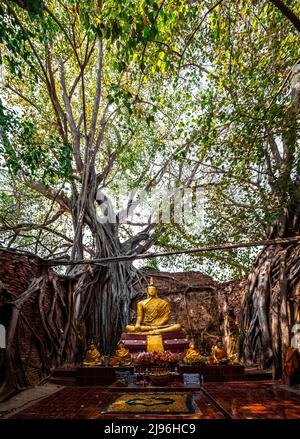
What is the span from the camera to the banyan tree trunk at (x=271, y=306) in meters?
5.27

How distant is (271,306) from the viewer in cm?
586

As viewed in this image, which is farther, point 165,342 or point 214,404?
point 165,342

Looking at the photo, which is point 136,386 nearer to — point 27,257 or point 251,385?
point 251,385

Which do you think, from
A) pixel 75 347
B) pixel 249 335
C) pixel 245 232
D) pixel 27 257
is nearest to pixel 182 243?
pixel 245 232

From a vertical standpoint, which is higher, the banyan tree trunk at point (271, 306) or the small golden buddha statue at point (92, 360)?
the banyan tree trunk at point (271, 306)

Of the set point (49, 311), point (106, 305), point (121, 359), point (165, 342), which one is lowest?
point (121, 359)

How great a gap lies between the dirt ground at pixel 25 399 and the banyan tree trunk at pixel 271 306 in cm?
352

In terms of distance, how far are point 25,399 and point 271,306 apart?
419 cm

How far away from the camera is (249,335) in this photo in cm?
641

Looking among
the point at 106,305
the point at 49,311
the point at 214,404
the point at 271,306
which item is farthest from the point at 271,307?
the point at 49,311

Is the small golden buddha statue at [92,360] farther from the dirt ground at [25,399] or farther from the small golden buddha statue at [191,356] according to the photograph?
the small golden buddha statue at [191,356]

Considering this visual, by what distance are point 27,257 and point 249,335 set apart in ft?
14.6

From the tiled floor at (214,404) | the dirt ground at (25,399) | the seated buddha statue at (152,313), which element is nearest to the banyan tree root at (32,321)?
the dirt ground at (25,399)

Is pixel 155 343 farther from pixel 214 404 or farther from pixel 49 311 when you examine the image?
pixel 214 404
